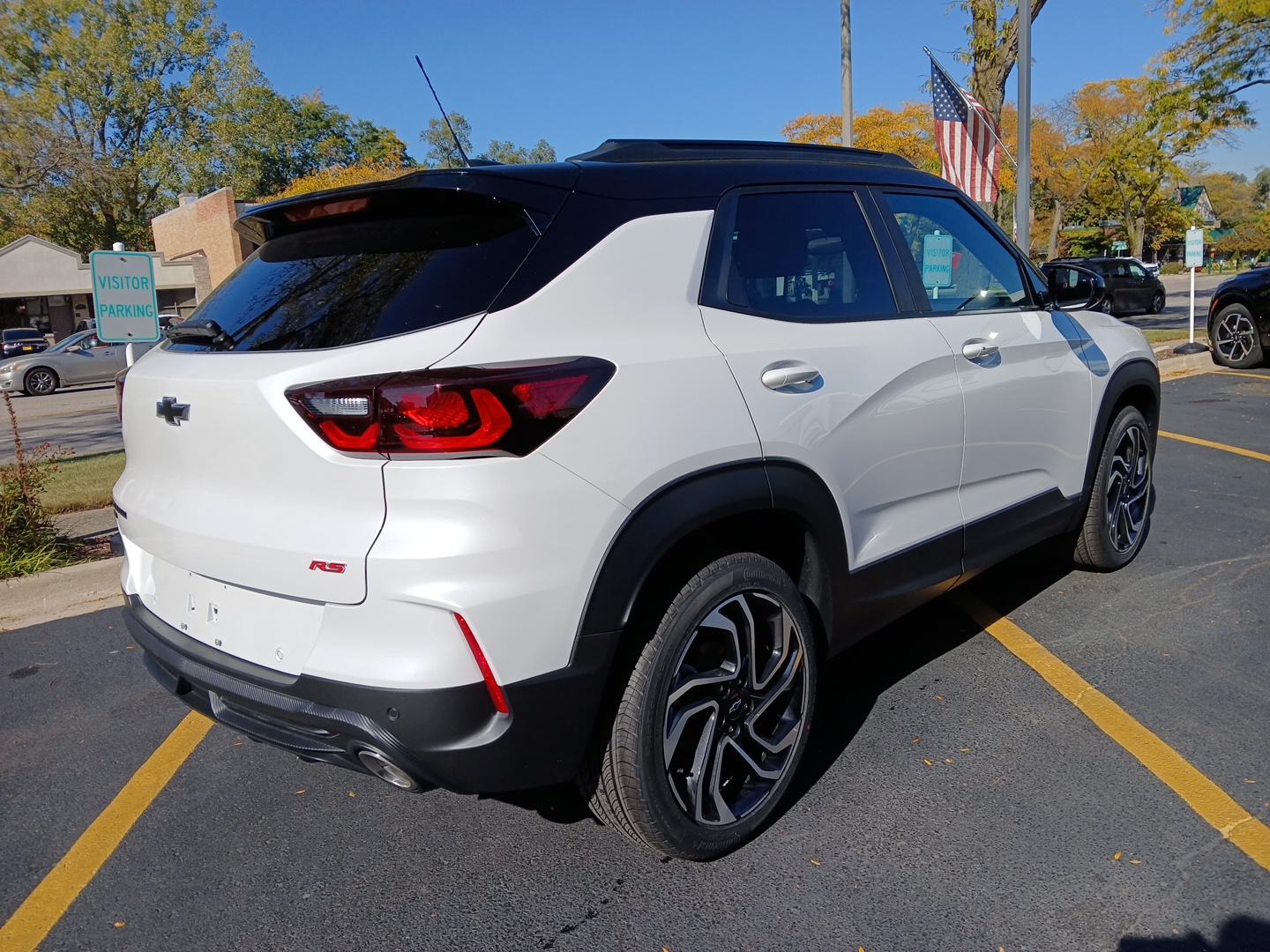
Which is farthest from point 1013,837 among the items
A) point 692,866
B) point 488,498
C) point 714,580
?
point 488,498

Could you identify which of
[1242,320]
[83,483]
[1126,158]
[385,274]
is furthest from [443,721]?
[1126,158]

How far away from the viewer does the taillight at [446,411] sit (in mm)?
2020

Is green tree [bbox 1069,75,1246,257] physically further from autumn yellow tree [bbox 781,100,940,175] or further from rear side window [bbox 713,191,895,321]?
rear side window [bbox 713,191,895,321]

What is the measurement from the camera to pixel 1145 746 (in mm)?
3070

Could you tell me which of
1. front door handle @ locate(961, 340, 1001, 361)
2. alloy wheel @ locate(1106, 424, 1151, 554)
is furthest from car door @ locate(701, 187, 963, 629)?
alloy wheel @ locate(1106, 424, 1151, 554)

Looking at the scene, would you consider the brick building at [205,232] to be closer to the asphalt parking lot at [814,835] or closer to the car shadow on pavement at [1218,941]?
the asphalt parking lot at [814,835]

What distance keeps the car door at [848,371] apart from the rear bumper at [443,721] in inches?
33.6

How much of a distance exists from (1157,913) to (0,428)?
17243 mm

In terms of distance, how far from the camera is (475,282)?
86.5 inches

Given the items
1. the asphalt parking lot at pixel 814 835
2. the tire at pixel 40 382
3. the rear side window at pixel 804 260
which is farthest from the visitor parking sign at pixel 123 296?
the tire at pixel 40 382

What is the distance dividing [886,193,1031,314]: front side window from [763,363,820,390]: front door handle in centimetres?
91

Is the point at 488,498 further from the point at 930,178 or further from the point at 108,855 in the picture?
the point at 930,178

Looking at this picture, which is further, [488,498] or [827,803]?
[827,803]

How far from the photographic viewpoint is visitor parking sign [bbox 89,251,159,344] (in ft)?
20.5
